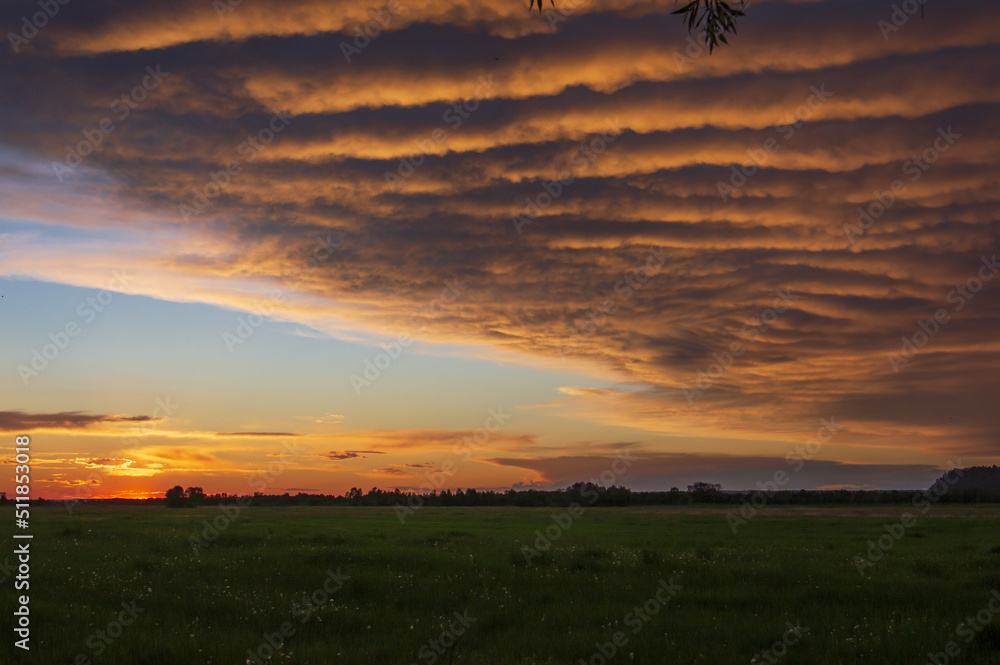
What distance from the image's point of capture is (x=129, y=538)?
3175 cm

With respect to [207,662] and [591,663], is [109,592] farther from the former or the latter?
[591,663]

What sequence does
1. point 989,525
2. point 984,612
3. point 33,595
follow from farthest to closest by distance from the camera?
point 989,525 → point 33,595 → point 984,612

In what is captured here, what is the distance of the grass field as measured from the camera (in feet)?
40.4

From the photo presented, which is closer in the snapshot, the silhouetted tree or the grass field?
the grass field

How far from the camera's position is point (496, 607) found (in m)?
15.7

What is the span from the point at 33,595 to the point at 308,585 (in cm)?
631

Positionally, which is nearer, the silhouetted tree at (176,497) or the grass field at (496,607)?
the grass field at (496,607)

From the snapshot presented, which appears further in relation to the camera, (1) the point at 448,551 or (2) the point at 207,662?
(1) the point at 448,551

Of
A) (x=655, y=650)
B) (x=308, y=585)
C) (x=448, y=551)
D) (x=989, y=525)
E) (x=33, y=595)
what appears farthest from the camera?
(x=989, y=525)

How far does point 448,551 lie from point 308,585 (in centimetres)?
720

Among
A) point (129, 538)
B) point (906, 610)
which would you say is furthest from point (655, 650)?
point (129, 538)

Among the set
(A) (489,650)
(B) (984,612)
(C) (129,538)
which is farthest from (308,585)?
(C) (129,538)

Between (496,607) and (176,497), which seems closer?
(496,607)

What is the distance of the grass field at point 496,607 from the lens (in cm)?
1230
